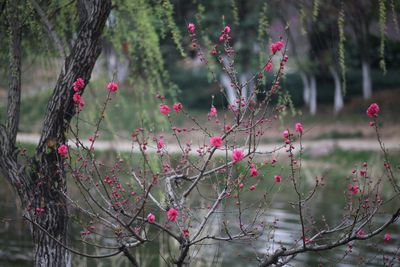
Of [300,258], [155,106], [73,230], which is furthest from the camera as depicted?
[73,230]

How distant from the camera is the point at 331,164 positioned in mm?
16469

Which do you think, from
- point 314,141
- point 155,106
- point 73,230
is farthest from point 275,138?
point 155,106

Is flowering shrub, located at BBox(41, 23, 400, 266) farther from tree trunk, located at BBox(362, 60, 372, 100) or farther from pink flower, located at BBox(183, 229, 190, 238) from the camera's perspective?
tree trunk, located at BBox(362, 60, 372, 100)

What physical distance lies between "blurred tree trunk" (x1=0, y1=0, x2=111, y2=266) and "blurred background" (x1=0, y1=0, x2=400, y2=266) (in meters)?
0.32

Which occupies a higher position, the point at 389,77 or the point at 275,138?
the point at 389,77

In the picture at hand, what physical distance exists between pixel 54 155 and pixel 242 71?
1982 centimetres

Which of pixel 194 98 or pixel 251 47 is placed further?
pixel 194 98

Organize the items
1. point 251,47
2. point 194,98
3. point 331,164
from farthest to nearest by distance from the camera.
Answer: point 194,98, point 251,47, point 331,164

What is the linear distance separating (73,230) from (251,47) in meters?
14.9

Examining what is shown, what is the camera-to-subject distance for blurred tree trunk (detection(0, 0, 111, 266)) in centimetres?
418

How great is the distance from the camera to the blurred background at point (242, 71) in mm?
4977

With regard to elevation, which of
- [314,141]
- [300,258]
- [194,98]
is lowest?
[300,258]

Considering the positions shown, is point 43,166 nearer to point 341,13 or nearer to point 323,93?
point 341,13

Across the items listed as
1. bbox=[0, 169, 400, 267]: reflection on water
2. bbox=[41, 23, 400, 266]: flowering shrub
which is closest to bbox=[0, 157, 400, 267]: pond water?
bbox=[0, 169, 400, 267]: reflection on water
